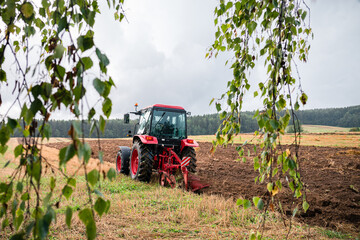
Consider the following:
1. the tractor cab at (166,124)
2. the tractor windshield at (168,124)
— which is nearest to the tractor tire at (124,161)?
the tractor cab at (166,124)

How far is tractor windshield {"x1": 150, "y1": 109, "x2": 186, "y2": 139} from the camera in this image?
28.1 ft

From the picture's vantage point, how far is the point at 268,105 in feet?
6.17

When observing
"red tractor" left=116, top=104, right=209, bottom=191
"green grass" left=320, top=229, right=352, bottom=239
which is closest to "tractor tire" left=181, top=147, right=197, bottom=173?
"red tractor" left=116, top=104, right=209, bottom=191

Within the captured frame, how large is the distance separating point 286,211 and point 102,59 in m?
5.55

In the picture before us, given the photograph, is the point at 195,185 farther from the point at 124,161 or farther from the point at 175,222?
the point at 124,161

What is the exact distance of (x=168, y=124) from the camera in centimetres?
871

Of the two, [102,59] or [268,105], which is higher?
[102,59]

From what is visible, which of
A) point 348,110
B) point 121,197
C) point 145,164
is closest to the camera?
point 121,197

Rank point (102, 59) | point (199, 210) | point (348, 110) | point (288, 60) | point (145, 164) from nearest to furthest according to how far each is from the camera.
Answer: point (102, 59), point (288, 60), point (199, 210), point (145, 164), point (348, 110)

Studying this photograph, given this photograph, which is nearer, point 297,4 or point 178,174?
point 297,4

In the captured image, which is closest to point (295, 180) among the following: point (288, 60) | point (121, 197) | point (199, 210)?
point (288, 60)


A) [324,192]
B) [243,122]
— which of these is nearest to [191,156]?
[324,192]

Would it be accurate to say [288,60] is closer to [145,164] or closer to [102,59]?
[102,59]

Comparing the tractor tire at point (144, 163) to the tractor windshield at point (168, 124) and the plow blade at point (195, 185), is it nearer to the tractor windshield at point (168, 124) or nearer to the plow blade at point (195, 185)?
the tractor windshield at point (168, 124)
